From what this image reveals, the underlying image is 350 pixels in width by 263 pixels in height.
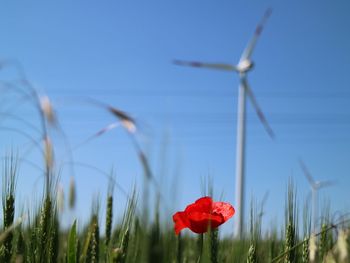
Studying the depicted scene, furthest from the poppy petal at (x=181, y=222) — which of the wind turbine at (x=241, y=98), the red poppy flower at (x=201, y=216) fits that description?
the wind turbine at (x=241, y=98)

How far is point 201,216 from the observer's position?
227 centimetres

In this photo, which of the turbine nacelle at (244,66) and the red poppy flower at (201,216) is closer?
the red poppy flower at (201,216)

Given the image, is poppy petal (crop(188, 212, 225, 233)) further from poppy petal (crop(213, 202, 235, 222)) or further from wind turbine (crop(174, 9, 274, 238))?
wind turbine (crop(174, 9, 274, 238))

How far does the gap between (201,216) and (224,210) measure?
10.2 inches

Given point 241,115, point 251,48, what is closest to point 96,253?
point 251,48

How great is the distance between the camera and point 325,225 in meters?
1.93

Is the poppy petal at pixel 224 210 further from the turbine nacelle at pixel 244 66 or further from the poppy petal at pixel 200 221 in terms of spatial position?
the turbine nacelle at pixel 244 66

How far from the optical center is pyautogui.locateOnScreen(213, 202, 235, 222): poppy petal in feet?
7.86

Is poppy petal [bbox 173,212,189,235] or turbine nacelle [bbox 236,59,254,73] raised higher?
turbine nacelle [bbox 236,59,254,73]

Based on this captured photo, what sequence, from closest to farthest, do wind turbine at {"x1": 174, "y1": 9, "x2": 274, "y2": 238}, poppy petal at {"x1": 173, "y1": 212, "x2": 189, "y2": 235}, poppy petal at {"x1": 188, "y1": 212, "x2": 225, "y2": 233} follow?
poppy petal at {"x1": 188, "y1": 212, "x2": 225, "y2": 233}, poppy petal at {"x1": 173, "y1": 212, "x2": 189, "y2": 235}, wind turbine at {"x1": 174, "y1": 9, "x2": 274, "y2": 238}

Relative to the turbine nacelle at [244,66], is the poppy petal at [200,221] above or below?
below

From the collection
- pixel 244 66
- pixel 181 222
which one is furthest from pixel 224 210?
pixel 244 66

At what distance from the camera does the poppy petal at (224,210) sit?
2395 mm

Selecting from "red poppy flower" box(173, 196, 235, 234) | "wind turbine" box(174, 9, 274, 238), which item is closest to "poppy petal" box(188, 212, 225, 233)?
"red poppy flower" box(173, 196, 235, 234)
